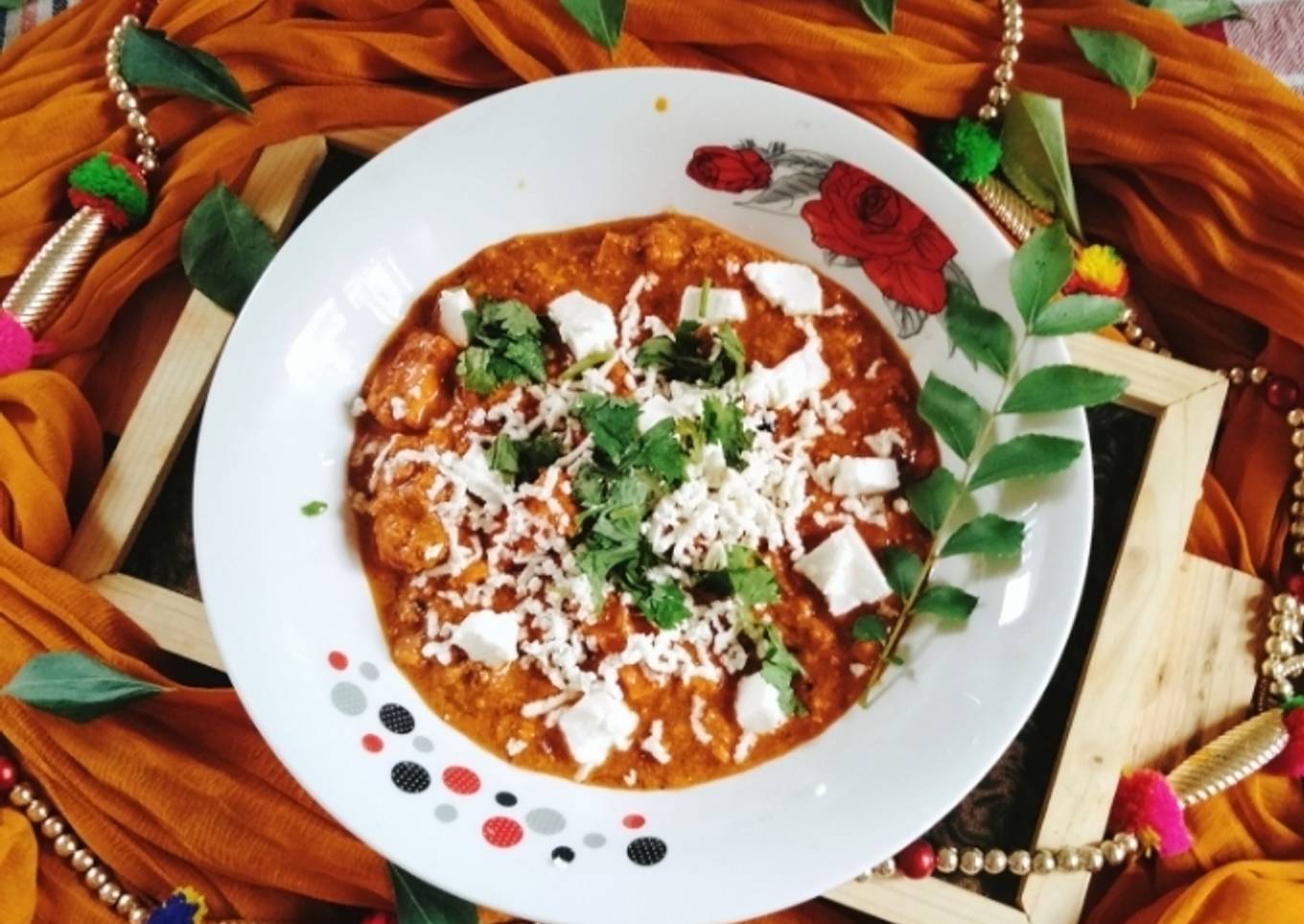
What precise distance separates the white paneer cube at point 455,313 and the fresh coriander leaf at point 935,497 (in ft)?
2.13

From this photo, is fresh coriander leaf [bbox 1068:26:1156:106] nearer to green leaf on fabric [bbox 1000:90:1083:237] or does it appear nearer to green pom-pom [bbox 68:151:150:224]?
green leaf on fabric [bbox 1000:90:1083:237]

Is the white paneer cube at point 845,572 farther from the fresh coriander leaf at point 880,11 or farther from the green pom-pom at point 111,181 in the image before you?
the green pom-pom at point 111,181

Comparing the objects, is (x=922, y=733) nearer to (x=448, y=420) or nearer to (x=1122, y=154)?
(x=448, y=420)

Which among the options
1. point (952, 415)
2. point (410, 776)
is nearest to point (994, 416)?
point (952, 415)

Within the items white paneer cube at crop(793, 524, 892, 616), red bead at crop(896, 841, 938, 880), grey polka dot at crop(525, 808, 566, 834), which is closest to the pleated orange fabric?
red bead at crop(896, 841, 938, 880)

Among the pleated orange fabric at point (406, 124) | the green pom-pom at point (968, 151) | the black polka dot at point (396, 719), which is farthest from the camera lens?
the green pom-pom at point (968, 151)

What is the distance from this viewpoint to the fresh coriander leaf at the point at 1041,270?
1.73 meters

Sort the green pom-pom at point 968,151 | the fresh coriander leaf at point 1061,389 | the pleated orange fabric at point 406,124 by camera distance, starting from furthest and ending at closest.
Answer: the green pom-pom at point 968,151 < the pleated orange fabric at point 406,124 < the fresh coriander leaf at point 1061,389

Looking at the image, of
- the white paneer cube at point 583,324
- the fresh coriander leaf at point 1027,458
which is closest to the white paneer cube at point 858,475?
the fresh coriander leaf at point 1027,458

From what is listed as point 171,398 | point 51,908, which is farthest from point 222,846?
point 171,398

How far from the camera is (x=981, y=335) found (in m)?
1.77

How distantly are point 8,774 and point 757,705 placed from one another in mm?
1085

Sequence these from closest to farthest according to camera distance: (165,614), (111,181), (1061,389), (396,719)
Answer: (1061,389), (396,719), (165,614), (111,181)

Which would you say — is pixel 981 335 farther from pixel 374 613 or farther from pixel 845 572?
pixel 374 613
